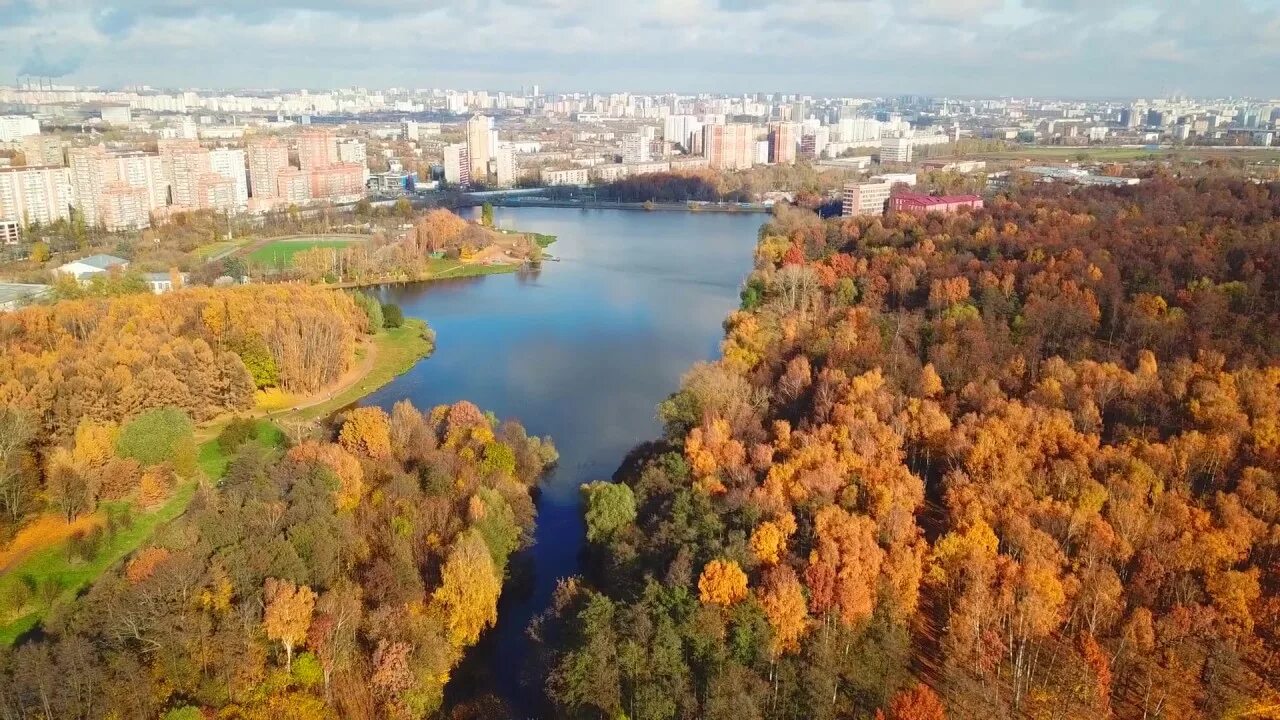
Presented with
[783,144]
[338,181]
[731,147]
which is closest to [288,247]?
[338,181]

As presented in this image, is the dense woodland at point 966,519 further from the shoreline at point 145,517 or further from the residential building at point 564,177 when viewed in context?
the residential building at point 564,177

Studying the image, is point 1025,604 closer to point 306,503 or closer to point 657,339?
point 306,503

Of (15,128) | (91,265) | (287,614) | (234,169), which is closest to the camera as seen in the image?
(287,614)

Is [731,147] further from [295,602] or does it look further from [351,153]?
[295,602]

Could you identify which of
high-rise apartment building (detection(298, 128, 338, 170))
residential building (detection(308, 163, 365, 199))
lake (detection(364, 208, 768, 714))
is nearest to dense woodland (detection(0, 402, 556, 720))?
lake (detection(364, 208, 768, 714))

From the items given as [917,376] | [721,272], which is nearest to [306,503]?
[917,376]

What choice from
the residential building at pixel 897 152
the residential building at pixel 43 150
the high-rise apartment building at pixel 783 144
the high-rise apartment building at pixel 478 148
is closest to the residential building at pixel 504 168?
the high-rise apartment building at pixel 478 148
